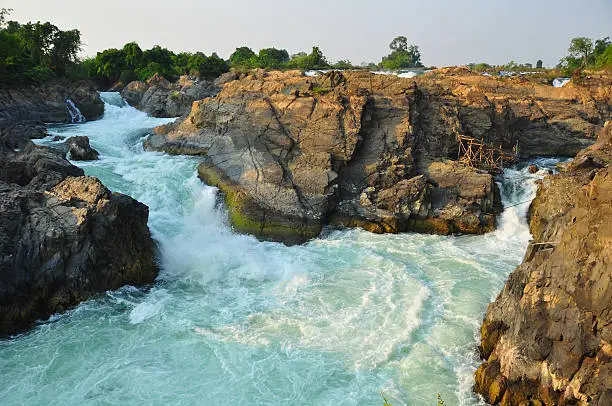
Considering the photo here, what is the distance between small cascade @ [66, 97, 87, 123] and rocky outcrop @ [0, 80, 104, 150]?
266mm

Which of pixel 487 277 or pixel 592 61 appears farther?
pixel 592 61

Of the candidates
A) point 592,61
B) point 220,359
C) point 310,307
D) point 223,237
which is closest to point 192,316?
point 220,359

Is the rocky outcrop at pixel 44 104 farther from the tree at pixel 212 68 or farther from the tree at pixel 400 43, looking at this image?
the tree at pixel 400 43

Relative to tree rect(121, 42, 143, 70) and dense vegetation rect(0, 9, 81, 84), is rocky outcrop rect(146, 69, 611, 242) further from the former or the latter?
tree rect(121, 42, 143, 70)

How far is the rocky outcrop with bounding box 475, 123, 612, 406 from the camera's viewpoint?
8.61 meters

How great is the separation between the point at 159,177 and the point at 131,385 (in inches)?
492

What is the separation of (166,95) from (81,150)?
647 inches

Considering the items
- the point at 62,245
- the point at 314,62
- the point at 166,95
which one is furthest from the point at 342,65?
the point at 62,245

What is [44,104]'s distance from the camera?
3400 centimetres

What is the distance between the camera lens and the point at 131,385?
10688mm

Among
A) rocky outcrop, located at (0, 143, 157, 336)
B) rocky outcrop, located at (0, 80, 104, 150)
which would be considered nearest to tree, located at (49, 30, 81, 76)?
rocky outcrop, located at (0, 80, 104, 150)

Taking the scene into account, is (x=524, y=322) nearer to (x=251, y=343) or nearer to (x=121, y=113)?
(x=251, y=343)

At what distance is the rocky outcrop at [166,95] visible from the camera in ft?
121

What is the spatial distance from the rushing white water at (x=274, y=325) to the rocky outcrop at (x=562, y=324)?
3.15ft
